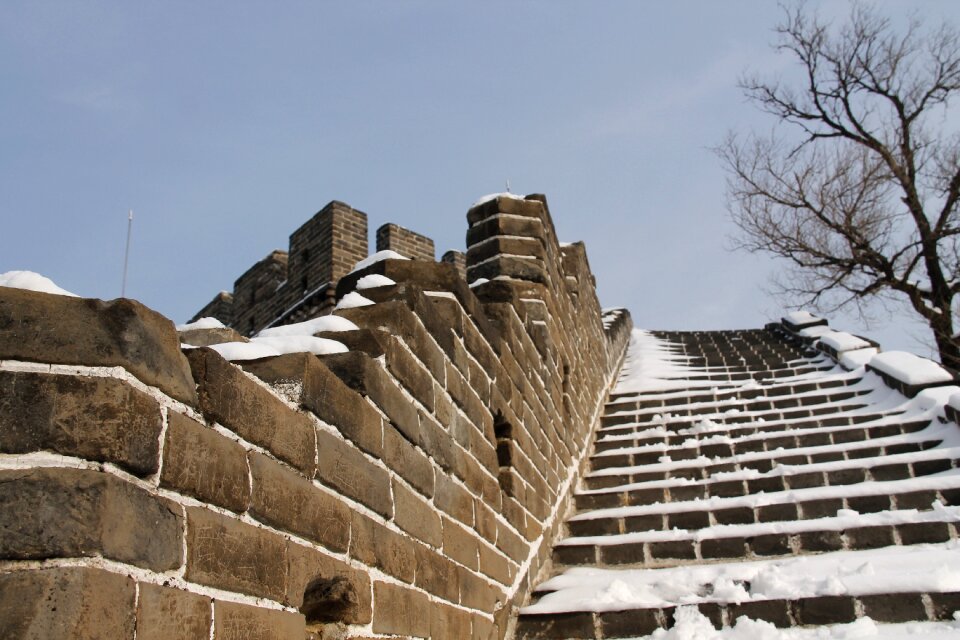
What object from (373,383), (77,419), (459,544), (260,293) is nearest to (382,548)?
(373,383)

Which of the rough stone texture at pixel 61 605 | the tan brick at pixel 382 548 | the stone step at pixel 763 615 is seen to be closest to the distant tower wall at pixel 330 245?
the stone step at pixel 763 615

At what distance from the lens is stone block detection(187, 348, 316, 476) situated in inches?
62.9

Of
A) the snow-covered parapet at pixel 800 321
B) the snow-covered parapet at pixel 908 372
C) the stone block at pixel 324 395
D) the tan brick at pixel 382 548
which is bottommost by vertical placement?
the tan brick at pixel 382 548

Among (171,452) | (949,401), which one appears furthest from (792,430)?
(171,452)

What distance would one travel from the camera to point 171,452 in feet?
4.70

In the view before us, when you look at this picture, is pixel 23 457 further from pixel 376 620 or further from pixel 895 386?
pixel 895 386

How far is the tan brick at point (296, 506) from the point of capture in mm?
1705

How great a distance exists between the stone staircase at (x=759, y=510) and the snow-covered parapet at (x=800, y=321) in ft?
11.7

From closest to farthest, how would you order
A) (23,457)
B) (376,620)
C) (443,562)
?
(23,457), (376,620), (443,562)

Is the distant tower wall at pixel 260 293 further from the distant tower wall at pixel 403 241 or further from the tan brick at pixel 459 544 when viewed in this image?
the tan brick at pixel 459 544

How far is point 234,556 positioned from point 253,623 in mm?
127

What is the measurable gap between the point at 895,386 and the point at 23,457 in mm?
6241

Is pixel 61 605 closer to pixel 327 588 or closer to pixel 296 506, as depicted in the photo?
pixel 296 506

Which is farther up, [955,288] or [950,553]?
[955,288]
